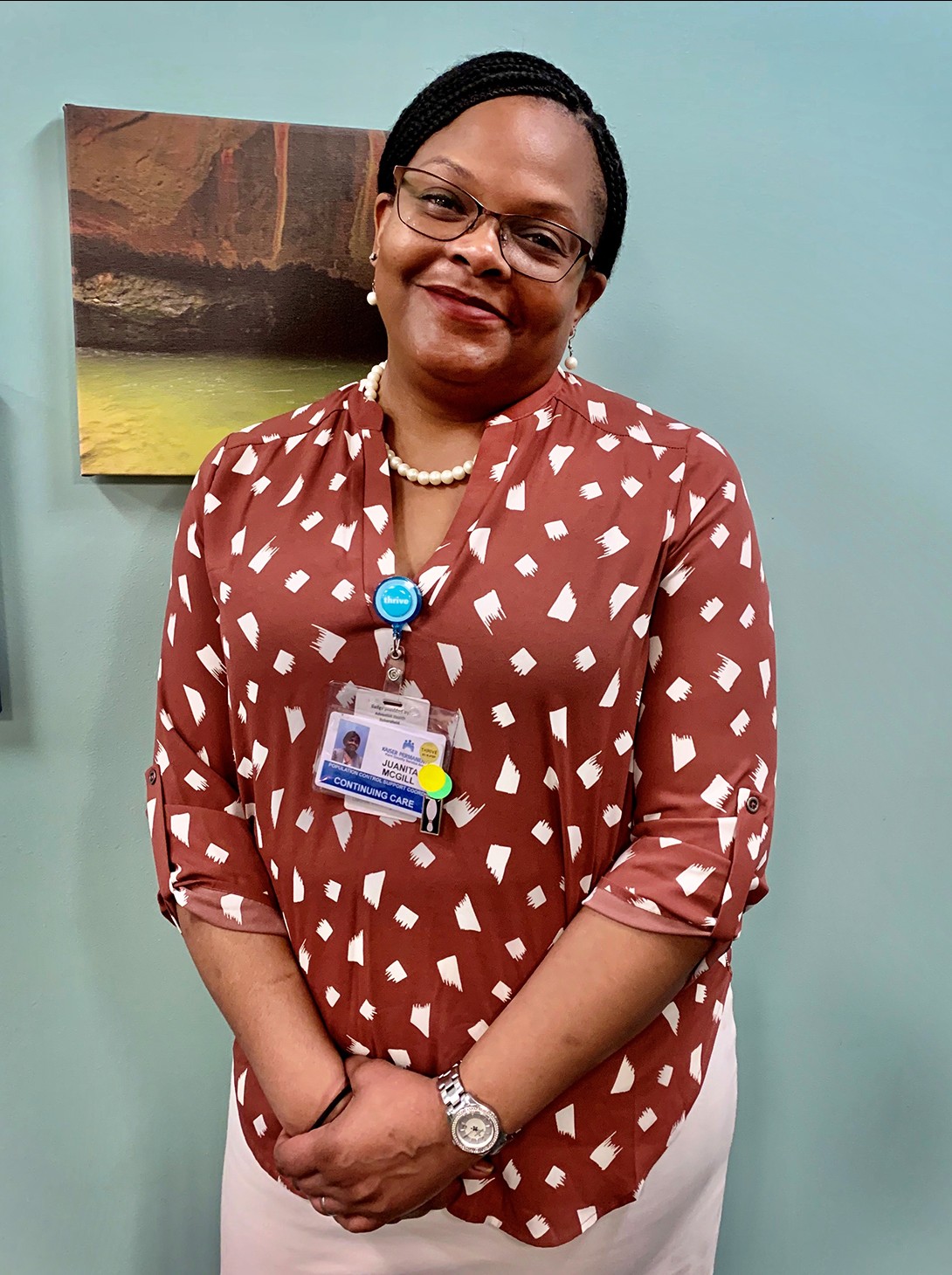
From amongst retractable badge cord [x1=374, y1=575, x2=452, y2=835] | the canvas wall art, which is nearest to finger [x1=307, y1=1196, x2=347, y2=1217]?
retractable badge cord [x1=374, y1=575, x2=452, y2=835]

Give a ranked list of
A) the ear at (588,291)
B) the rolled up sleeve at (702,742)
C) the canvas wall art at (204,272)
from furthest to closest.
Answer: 1. the canvas wall art at (204,272)
2. the ear at (588,291)
3. the rolled up sleeve at (702,742)

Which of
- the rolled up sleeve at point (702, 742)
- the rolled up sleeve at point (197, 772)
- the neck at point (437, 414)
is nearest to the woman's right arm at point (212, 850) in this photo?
the rolled up sleeve at point (197, 772)

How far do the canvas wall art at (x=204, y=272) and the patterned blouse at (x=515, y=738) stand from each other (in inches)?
8.0

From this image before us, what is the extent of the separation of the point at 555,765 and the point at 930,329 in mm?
847

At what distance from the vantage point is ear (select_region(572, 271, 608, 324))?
2.98 ft

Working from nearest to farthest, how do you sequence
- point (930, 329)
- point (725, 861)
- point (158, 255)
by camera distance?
point (725, 861), point (158, 255), point (930, 329)

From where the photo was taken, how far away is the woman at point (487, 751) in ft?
2.61

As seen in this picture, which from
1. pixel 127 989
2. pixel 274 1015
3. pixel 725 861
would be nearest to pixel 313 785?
pixel 274 1015

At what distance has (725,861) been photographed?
2.58 ft

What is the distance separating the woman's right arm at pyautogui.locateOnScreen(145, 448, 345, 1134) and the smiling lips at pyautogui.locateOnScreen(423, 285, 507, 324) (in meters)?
0.31

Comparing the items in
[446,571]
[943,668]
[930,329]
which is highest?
[930,329]

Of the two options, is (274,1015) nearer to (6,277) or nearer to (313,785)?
(313,785)

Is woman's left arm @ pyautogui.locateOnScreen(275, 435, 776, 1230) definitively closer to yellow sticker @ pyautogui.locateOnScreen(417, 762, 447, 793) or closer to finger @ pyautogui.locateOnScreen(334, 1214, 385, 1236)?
finger @ pyautogui.locateOnScreen(334, 1214, 385, 1236)

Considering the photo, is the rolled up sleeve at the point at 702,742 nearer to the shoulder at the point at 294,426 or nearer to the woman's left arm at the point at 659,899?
the woman's left arm at the point at 659,899
